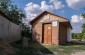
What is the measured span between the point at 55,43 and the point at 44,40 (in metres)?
1.97

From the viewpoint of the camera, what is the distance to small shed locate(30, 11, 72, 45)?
22.9m

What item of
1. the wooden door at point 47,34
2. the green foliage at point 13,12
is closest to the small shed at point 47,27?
the wooden door at point 47,34

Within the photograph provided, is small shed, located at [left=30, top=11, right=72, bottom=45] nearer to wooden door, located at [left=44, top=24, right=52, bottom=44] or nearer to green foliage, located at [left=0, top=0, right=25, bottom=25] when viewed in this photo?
wooden door, located at [left=44, top=24, right=52, bottom=44]

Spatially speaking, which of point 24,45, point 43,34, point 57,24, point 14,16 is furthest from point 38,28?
point 14,16

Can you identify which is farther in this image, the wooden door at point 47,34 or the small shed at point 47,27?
the wooden door at point 47,34

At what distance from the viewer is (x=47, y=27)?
78.2 ft

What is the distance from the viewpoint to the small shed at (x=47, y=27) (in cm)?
2289

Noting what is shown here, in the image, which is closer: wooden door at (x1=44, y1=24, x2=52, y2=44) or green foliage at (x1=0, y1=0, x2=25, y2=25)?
wooden door at (x1=44, y1=24, x2=52, y2=44)

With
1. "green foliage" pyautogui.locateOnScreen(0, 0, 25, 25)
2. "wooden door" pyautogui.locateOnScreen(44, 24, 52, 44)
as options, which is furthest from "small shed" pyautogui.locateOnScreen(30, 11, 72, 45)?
"green foliage" pyautogui.locateOnScreen(0, 0, 25, 25)

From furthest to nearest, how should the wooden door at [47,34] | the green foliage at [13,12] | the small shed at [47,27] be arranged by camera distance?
1. the green foliage at [13,12]
2. the wooden door at [47,34]
3. the small shed at [47,27]

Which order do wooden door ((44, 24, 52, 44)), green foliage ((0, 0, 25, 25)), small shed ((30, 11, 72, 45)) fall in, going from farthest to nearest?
green foliage ((0, 0, 25, 25)), wooden door ((44, 24, 52, 44)), small shed ((30, 11, 72, 45))

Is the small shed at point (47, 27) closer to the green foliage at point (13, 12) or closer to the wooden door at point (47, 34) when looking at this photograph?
the wooden door at point (47, 34)

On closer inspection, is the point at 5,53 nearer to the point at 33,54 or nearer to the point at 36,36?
the point at 33,54

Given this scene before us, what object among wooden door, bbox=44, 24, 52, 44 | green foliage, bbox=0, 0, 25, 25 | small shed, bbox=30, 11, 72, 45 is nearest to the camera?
small shed, bbox=30, 11, 72, 45
